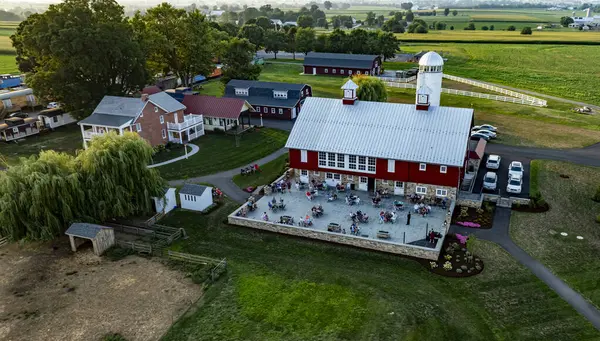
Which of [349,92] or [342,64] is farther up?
[349,92]

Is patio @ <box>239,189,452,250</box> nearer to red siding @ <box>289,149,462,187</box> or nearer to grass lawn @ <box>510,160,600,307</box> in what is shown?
red siding @ <box>289,149,462,187</box>

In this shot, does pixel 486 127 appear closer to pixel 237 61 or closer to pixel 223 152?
pixel 223 152

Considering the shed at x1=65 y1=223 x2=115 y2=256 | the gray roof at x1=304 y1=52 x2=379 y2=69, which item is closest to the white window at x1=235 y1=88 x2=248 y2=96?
the gray roof at x1=304 y1=52 x2=379 y2=69

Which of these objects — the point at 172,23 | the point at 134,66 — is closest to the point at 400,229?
the point at 134,66

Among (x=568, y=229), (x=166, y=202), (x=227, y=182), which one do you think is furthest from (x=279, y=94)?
(x=568, y=229)

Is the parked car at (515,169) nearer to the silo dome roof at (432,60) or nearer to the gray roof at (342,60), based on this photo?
the silo dome roof at (432,60)

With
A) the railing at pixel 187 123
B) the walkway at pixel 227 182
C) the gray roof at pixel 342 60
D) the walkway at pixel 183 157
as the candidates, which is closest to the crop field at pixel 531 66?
the gray roof at pixel 342 60
